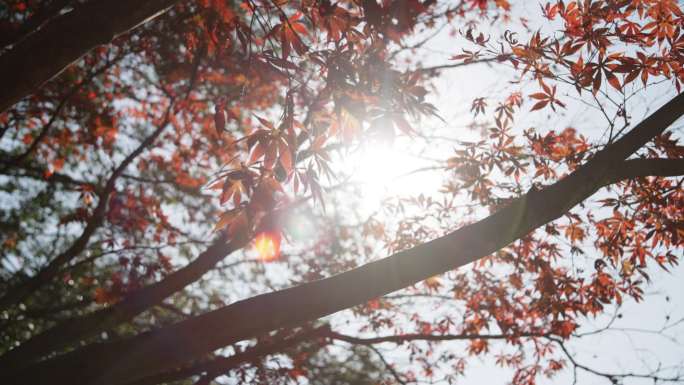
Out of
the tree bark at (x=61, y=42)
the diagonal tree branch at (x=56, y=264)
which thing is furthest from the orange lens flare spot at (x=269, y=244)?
the diagonal tree branch at (x=56, y=264)

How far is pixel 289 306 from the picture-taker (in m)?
1.57

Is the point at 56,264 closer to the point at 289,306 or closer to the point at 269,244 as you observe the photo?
the point at 269,244

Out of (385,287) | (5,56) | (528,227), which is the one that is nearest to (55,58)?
(5,56)

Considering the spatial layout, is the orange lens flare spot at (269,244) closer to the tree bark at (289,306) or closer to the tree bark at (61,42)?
the tree bark at (289,306)

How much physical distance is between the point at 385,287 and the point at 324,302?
0.27m

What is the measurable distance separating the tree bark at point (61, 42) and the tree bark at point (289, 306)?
4.00ft

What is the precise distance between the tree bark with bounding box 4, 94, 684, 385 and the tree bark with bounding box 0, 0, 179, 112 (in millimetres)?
1218

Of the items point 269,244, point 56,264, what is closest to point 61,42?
point 269,244

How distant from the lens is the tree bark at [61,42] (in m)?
1.65

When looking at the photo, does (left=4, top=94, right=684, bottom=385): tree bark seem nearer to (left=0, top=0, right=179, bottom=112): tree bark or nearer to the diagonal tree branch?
(left=0, top=0, right=179, bottom=112): tree bark

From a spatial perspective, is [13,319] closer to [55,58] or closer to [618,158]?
[55,58]

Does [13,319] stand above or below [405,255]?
above

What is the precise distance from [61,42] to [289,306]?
5.01 feet

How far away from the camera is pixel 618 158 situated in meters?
1.72
